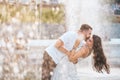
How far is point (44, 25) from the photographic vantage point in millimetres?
3688

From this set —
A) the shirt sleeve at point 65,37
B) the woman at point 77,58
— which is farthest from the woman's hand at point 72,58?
the shirt sleeve at point 65,37

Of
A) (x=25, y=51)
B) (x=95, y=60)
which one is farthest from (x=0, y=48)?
(x=95, y=60)

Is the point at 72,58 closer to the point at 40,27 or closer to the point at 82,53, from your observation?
the point at 82,53

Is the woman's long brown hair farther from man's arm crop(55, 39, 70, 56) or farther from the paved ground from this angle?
man's arm crop(55, 39, 70, 56)

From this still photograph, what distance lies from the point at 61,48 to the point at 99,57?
297 millimetres

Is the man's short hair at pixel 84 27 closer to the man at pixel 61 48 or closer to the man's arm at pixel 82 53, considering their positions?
the man at pixel 61 48

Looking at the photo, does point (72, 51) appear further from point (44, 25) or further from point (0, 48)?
point (0, 48)

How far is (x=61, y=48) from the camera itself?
12.0 feet

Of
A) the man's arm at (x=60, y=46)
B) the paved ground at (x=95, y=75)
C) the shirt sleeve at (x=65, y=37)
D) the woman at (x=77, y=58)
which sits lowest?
the paved ground at (x=95, y=75)

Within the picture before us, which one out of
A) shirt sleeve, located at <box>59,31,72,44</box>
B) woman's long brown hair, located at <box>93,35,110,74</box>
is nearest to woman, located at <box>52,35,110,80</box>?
woman's long brown hair, located at <box>93,35,110,74</box>

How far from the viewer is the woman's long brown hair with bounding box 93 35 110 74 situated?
12.2ft

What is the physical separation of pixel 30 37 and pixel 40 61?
0.19 metres

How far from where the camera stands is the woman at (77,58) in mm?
3703

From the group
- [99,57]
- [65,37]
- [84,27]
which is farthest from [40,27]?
[99,57]
